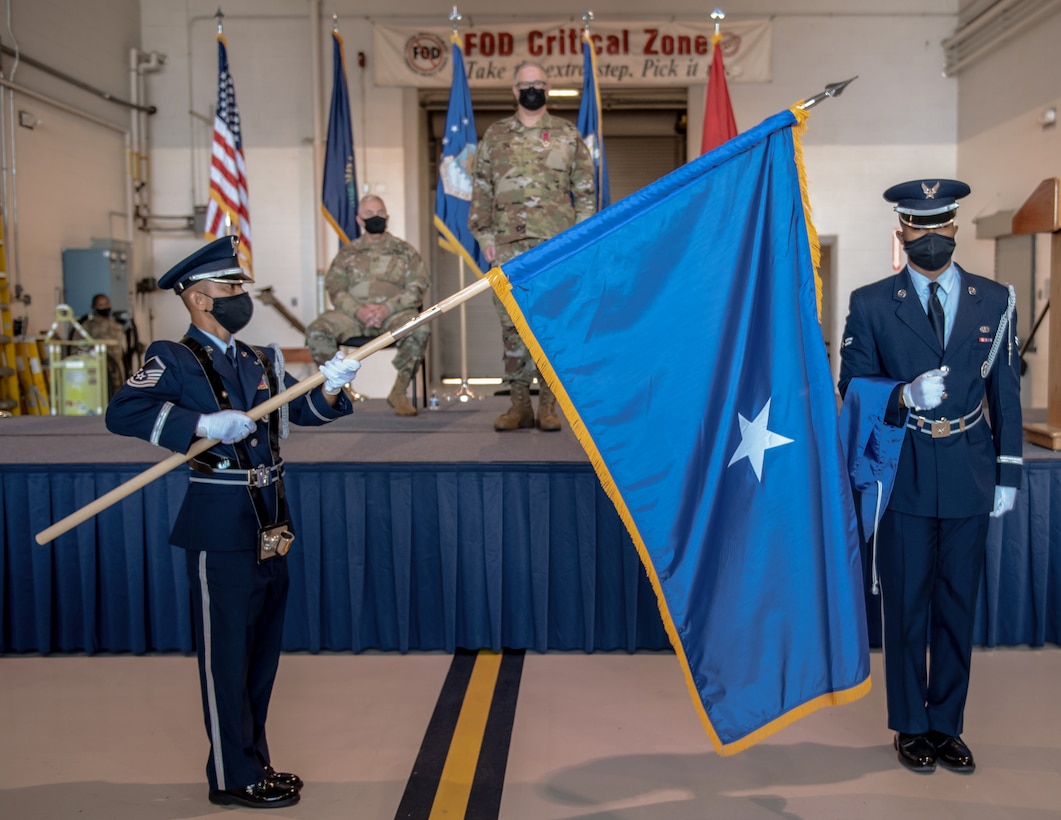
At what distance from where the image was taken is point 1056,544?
11.3ft

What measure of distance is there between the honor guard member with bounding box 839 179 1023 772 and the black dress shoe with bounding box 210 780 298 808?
163 centimetres

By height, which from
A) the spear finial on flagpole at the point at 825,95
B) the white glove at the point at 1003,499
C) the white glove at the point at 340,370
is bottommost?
the white glove at the point at 1003,499

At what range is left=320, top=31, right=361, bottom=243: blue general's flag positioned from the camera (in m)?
8.12

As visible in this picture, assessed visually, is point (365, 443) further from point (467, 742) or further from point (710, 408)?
point (710, 408)

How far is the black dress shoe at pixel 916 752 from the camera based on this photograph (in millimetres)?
2516

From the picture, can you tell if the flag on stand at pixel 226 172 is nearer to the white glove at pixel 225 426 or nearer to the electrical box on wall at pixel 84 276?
the electrical box on wall at pixel 84 276

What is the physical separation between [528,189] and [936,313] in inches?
89.7

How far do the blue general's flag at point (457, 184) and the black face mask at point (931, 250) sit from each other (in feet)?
13.8

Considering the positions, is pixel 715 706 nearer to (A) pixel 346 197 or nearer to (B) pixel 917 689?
(B) pixel 917 689

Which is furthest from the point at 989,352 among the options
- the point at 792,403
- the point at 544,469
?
the point at 544,469

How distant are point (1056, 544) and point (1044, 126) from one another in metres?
6.12

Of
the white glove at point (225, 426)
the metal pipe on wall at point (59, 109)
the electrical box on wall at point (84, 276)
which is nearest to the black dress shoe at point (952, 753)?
the white glove at point (225, 426)

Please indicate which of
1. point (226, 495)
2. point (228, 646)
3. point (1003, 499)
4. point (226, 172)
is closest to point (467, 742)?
point (228, 646)

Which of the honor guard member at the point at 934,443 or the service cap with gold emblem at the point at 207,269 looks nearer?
the service cap with gold emblem at the point at 207,269
